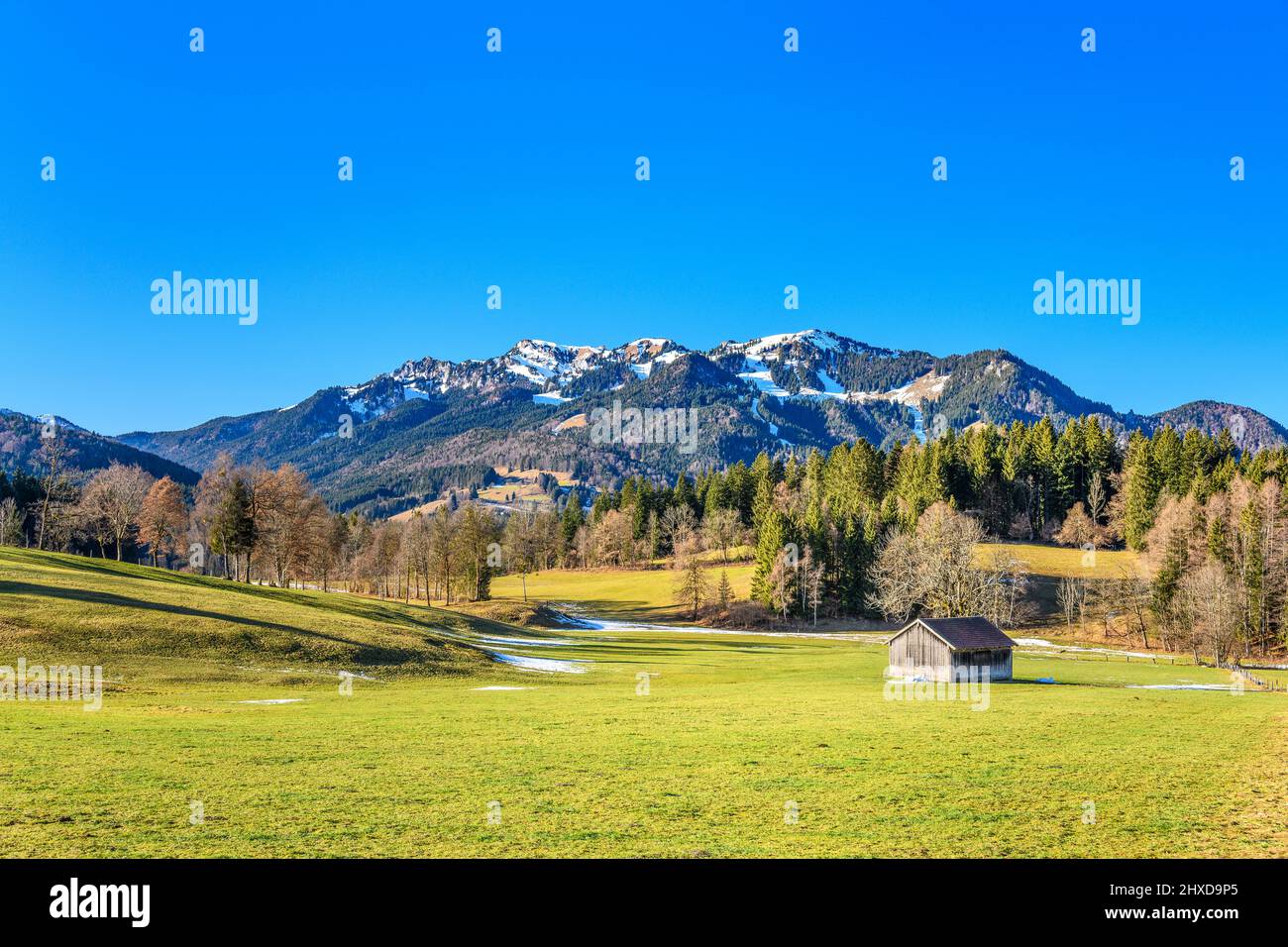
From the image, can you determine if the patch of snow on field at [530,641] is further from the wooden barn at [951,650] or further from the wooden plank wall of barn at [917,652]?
the wooden barn at [951,650]

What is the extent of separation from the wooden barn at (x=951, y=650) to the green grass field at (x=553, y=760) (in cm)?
592

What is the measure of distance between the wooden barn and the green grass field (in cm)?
592

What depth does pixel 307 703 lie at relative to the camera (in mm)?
37031

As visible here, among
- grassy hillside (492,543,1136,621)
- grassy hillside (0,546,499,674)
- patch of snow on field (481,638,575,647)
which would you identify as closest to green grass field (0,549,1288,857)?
grassy hillside (0,546,499,674)

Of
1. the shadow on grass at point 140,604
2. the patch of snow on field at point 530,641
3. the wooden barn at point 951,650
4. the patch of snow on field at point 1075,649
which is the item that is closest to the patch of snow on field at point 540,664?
the patch of snow on field at point 530,641

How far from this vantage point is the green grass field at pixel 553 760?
1661 cm

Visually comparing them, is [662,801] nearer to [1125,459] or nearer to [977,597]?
[977,597]

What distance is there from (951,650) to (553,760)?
132 ft

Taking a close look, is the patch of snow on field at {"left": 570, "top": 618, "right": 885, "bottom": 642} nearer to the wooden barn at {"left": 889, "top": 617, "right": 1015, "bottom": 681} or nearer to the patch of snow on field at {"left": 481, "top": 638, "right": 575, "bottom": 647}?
the patch of snow on field at {"left": 481, "top": 638, "right": 575, "bottom": 647}

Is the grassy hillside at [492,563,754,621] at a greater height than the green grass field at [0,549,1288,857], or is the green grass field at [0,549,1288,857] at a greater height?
the green grass field at [0,549,1288,857]

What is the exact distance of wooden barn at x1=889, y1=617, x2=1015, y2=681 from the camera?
57.7 metres

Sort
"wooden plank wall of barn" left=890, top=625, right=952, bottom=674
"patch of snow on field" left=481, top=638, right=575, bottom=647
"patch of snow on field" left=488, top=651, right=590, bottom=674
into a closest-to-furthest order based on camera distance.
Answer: "wooden plank wall of barn" left=890, top=625, right=952, bottom=674 < "patch of snow on field" left=488, top=651, right=590, bottom=674 < "patch of snow on field" left=481, top=638, right=575, bottom=647

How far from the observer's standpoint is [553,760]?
25.1 metres
